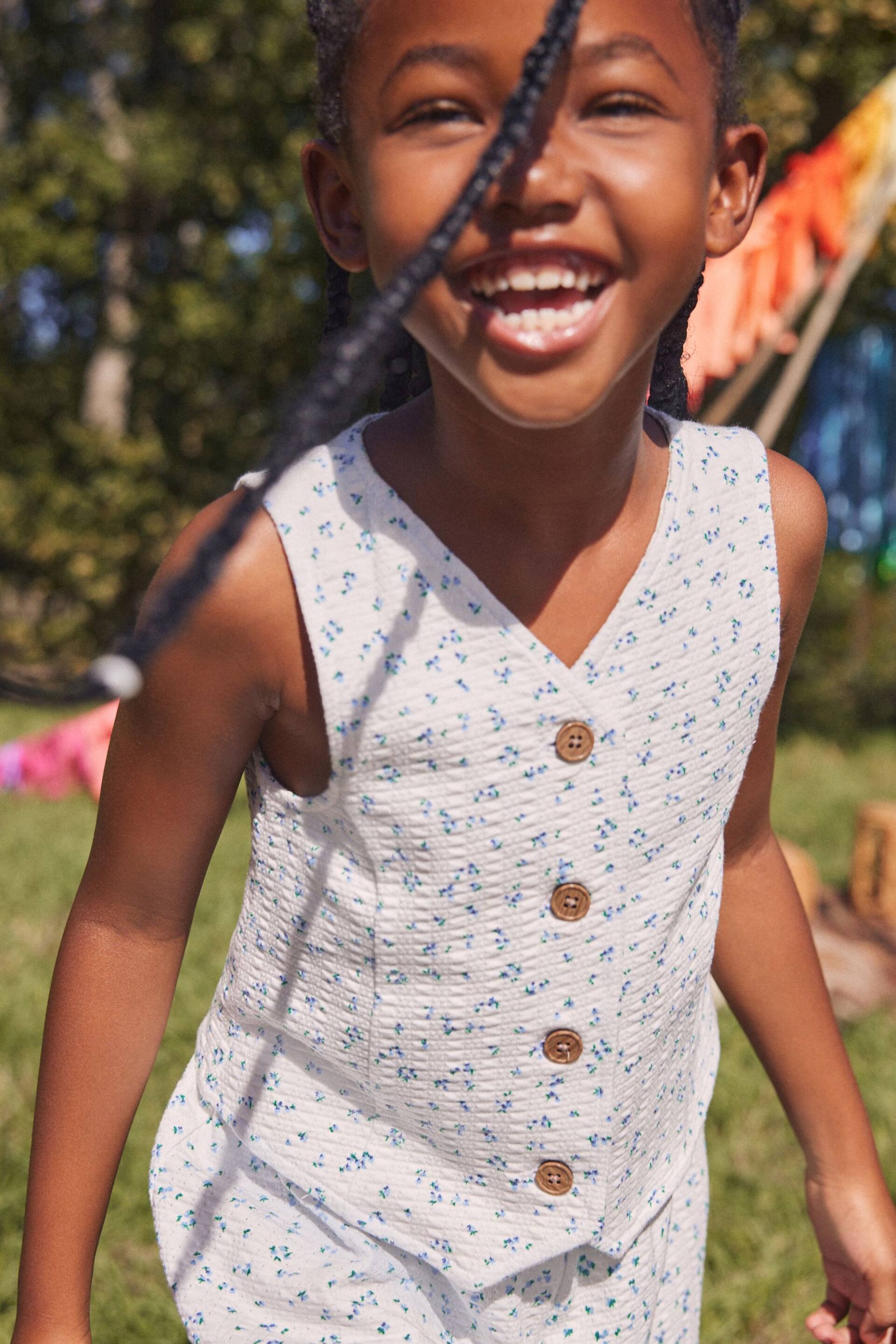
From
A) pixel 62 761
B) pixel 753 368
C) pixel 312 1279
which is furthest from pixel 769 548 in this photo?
pixel 62 761

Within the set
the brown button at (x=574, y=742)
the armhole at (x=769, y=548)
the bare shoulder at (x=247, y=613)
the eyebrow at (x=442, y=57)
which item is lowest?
the brown button at (x=574, y=742)

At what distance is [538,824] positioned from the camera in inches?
52.9

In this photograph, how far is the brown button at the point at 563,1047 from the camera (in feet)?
4.59

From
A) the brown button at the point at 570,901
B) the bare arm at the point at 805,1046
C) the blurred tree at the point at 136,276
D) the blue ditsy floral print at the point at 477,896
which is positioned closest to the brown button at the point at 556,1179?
the blue ditsy floral print at the point at 477,896

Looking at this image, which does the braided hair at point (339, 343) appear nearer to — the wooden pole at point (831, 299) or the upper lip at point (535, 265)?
the upper lip at point (535, 265)

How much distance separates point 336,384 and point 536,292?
0.28 m

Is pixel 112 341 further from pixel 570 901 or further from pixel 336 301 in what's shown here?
pixel 570 901

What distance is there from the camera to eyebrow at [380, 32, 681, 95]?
111 centimetres

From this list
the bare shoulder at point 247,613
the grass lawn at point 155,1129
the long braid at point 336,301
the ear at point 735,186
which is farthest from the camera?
the grass lawn at point 155,1129

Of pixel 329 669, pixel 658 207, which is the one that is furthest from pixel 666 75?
pixel 329 669

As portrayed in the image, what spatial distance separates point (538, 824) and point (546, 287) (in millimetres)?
523

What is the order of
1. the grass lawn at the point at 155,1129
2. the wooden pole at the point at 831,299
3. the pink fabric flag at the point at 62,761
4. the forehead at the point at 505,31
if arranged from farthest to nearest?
1. the pink fabric flag at the point at 62,761
2. the wooden pole at the point at 831,299
3. the grass lawn at the point at 155,1129
4. the forehead at the point at 505,31

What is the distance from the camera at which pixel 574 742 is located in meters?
1.34

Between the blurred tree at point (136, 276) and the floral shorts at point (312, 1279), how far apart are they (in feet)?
22.3
